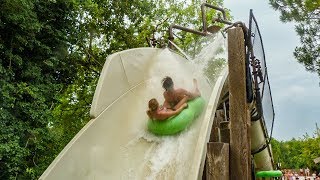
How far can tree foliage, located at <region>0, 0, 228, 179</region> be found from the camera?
6457 mm

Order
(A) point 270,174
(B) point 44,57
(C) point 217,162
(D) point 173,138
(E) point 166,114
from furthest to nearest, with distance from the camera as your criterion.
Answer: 1. (B) point 44,57
2. (E) point 166,114
3. (D) point 173,138
4. (A) point 270,174
5. (C) point 217,162

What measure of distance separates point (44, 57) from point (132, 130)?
3.65 metres

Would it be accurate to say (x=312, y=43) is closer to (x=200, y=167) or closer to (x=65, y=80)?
(x=65, y=80)

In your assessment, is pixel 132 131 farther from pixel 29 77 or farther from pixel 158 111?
pixel 29 77

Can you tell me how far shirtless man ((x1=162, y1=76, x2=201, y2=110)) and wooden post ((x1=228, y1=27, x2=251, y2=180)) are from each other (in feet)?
5.29

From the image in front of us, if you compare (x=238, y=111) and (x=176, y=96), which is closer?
(x=238, y=111)

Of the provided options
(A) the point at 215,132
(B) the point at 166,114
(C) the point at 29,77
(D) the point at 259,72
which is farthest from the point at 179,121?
(C) the point at 29,77

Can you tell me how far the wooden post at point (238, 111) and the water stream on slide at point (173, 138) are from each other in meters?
1.05

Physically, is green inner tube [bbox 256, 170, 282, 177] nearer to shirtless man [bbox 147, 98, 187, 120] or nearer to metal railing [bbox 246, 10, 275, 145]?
metal railing [bbox 246, 10, 275, 145]

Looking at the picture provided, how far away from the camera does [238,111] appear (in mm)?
2977

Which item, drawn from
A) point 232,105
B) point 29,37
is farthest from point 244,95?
point 29,37

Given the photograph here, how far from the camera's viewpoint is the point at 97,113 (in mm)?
4172

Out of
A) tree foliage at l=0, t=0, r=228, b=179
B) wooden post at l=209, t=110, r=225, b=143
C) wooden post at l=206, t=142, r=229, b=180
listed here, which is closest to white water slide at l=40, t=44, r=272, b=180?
wooden post at l=209, t=110, r=225, b=143

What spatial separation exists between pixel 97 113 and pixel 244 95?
5.82 feet
